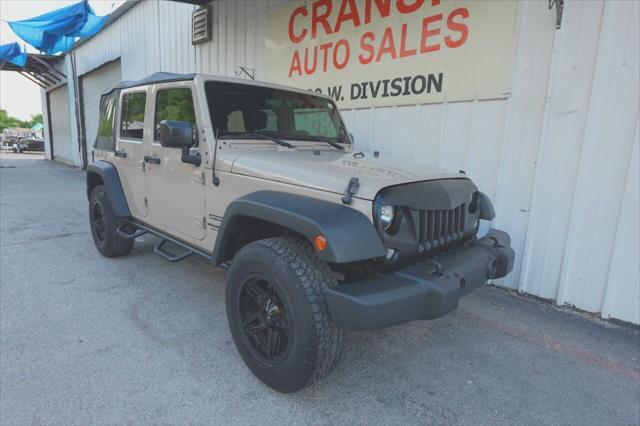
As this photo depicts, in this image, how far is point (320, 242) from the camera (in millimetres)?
1825

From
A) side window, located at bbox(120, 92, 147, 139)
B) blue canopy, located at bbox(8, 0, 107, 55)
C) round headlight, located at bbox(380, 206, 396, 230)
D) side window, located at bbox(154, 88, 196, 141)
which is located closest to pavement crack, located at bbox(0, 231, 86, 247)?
side window, located at bbox(120, 92, 147, 139)

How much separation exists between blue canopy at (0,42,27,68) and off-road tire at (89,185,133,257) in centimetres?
1441

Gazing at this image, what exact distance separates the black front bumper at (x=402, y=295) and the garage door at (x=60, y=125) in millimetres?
17843

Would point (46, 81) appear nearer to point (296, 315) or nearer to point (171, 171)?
point (171, 171)

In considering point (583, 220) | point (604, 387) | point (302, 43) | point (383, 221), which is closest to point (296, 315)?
point (383, 221)

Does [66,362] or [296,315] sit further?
[66,362]

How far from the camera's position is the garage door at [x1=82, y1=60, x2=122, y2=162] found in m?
12.8

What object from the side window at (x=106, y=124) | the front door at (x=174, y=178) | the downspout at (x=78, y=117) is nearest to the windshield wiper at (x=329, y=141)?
the front door at (x=174, y=178)

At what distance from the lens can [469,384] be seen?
2354mm

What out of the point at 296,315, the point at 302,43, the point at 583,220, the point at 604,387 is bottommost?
the point at 604,387

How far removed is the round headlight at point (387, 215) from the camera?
1974 millimetres

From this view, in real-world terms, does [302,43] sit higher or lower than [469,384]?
higher

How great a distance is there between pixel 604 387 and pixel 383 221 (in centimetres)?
187

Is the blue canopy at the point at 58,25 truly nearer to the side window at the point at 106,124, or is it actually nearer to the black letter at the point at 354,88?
the side window at the point at 106,124
